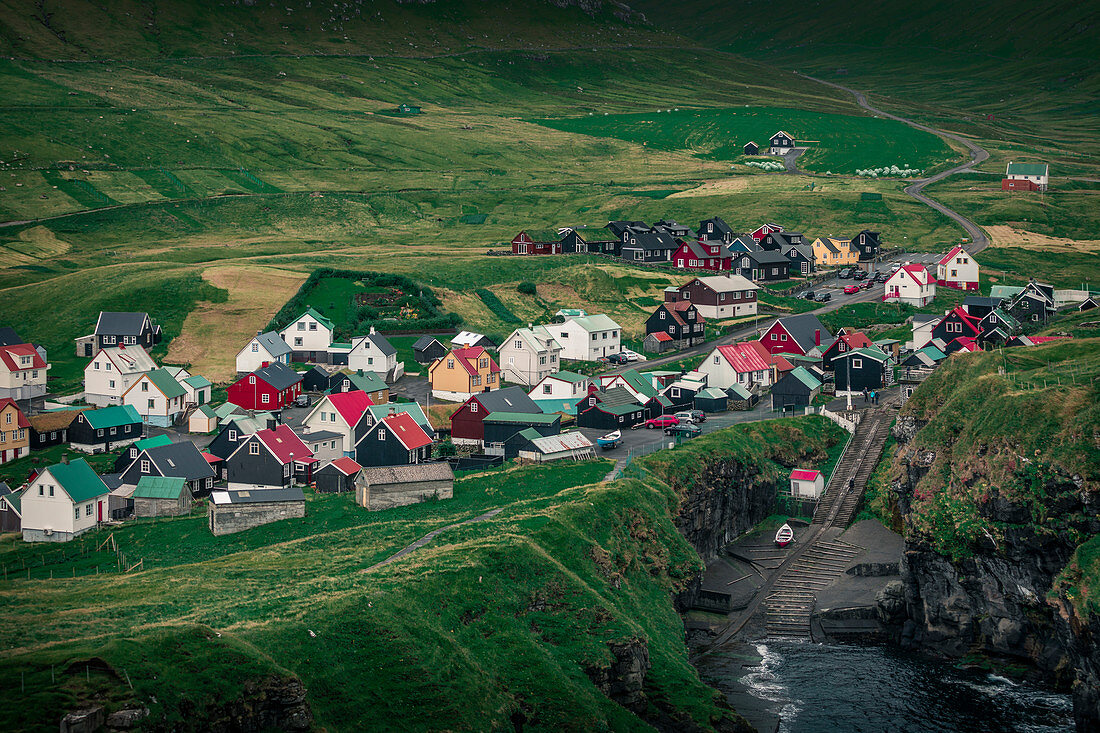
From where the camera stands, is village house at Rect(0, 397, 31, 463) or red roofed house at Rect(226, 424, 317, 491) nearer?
red roofed house at Rect(226, 424, 317, 491)

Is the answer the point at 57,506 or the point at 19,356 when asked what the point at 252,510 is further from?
the point at 19,356

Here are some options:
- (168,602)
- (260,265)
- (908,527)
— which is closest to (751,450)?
(908,527)

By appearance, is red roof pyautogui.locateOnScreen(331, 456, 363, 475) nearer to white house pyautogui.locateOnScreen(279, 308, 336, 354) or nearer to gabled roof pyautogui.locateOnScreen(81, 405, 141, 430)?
gabled roof pyautogui.locateOnScreen(81, 405, 141, 430)

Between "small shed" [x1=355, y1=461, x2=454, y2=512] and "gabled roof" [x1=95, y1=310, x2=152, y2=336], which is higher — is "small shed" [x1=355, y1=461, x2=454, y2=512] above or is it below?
below

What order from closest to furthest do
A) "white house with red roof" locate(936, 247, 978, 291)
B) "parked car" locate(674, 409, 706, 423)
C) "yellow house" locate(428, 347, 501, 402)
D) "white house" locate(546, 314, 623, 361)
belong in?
"parked car" locate(674, 409, 706, 423) < "yellow house" locate(428, 347, 501, 402) < "white house" locate(546, 314, 623, 361) < "white house with red roof" locate(936, 247, 978, 291)

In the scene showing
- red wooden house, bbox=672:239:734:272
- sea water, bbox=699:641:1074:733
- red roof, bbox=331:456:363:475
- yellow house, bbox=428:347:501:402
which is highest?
red wooden house, bbox=672:239:734:272

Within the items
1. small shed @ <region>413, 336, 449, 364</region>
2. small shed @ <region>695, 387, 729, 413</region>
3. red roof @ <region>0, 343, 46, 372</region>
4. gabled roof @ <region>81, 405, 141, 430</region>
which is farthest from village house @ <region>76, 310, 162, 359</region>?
small shed @ <region>695, 387, 729, 413</region>

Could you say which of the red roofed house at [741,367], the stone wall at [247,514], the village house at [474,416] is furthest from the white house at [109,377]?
the red roofed house at [741,367]

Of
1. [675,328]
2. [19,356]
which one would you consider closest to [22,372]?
[19,356]
